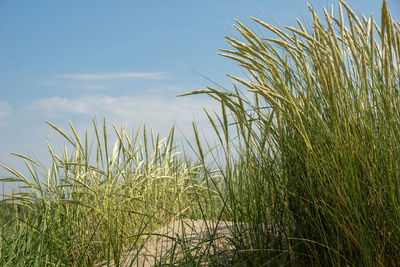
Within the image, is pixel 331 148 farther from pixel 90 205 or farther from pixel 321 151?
pixel 90 205

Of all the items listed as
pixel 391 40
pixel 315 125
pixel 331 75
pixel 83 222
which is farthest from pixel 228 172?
pixel 83 222

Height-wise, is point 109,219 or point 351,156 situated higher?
point 351,156

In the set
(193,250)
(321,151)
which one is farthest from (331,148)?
(193,250)

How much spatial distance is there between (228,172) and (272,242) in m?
0.37

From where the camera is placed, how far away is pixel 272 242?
1.62 meters

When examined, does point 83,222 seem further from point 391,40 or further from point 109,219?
point 391,40

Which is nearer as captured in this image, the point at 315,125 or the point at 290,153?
the point at 315,125

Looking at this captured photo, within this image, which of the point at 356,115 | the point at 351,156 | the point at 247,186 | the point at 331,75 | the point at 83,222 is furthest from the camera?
the point at 83,222

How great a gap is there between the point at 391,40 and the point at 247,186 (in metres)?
0.86

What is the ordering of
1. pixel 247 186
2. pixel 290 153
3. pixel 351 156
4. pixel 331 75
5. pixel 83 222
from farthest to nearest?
1. pixel 83 222
2. pixel 247 186
3. pixel 290 153
4. pixel 351 156
5. pixel 331 75

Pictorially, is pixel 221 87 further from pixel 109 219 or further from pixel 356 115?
pixel 109 219

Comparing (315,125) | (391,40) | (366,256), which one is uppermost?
(391,40)

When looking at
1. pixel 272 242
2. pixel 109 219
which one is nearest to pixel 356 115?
pixel 272 242

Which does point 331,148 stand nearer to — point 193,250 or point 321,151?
point 321,151
